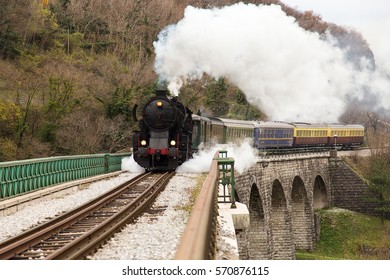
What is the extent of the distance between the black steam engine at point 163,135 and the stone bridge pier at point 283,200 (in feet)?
23.7

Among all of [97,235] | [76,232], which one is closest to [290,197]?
[76,232]

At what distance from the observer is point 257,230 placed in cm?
3550

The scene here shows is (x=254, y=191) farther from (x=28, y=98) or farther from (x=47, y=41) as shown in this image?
(x=47, y=41)

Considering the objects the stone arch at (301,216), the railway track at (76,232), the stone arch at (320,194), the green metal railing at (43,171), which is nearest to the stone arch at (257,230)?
the stone arch at (301,216)

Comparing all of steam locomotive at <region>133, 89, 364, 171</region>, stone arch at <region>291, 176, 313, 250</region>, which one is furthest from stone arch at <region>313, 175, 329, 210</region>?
steam locomotive at <region>133, 89, 364, 171</region>

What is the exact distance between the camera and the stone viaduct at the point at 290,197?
34344 millimetres

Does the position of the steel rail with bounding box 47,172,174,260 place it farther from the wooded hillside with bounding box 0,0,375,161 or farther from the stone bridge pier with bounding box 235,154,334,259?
the wooded hillside with bounding box 0,0,375,161

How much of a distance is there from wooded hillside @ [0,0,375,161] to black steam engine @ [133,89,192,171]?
10.1 meters

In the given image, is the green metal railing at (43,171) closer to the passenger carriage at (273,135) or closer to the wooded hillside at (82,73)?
the wooded hillside at (82,73)

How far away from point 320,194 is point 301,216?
6270 millimetres

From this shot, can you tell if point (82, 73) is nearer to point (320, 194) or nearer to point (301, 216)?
point (301, 216)

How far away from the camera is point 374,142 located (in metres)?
53.3

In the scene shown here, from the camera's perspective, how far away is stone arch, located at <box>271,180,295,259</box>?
38031 millimetres
